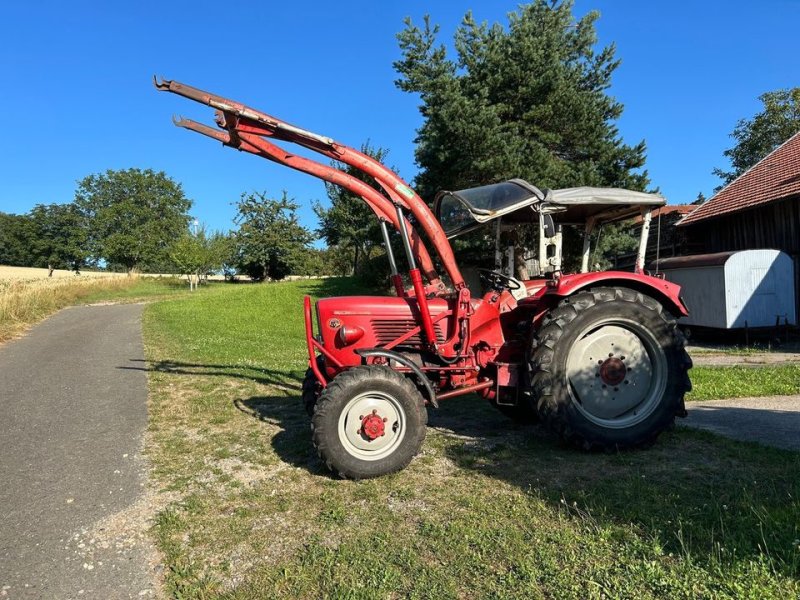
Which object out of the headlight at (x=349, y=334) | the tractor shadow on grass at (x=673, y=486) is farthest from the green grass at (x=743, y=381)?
the headlight at (x=349, y=334)

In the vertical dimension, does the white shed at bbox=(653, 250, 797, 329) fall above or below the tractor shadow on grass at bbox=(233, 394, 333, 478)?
above

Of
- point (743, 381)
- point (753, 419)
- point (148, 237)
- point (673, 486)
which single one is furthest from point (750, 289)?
point (148, 237)

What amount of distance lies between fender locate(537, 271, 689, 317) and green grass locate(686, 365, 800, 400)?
2.55 meters

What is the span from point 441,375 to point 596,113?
45.3 feet

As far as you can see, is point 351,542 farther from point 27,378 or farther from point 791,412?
point 27,378

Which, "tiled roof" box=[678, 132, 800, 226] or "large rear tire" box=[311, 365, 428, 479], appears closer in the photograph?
"large rear tire" box=[311, 365, 428, 479]

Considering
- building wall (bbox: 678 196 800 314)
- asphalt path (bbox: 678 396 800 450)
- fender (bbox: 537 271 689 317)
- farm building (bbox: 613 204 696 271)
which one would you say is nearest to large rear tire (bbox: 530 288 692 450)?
fender (bbox: 537 271 689 317)

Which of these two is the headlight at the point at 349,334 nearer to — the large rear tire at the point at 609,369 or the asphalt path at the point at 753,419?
the large rear tire at the point at 609,369

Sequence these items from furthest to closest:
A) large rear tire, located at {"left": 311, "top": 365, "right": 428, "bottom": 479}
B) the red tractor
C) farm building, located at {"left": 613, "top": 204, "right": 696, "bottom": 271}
Result: farm building, located at {"left": 613, "top": 204, "right": 696, "bottom": 271}, the red tractor, large rear tire, located at {"left": 311, "top": 365, "right": 428, "bottom": 479}

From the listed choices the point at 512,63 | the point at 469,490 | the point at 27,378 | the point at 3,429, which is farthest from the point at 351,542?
the point at 512,63

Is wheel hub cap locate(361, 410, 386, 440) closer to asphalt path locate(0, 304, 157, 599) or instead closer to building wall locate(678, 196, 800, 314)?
asphalt path locate(0, 304, 157, 599)

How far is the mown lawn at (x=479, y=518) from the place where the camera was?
2.68m

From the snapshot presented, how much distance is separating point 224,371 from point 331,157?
5.47 m

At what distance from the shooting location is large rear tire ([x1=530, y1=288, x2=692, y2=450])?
14.8 feet
